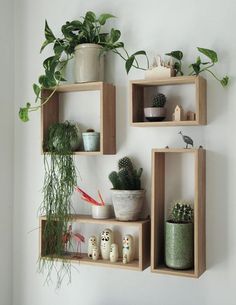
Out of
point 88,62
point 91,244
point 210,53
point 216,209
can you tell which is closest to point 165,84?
point 210,53

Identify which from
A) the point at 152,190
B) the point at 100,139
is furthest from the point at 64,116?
the point at 152,190

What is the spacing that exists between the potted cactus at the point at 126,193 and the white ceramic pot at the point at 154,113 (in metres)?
0.23

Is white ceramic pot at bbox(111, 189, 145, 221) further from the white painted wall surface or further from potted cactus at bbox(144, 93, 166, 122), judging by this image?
the white painted wall surface

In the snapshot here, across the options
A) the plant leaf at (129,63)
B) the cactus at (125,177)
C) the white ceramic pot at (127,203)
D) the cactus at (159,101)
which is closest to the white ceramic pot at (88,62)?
the plant leaf at (129,63)

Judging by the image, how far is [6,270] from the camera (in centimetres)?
223

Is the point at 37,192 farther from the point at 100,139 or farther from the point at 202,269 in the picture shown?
the point at 202,269

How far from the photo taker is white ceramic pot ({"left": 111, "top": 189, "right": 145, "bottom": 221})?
1.86 meters

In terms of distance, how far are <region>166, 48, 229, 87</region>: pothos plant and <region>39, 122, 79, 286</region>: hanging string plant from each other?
1.79 ft

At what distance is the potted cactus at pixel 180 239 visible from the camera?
1.76 meters

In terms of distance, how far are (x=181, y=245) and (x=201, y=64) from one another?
0.75 m

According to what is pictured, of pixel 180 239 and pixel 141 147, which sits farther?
pixel 141 147

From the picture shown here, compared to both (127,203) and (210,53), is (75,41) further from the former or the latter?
(127,203)

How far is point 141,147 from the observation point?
77.7 inches

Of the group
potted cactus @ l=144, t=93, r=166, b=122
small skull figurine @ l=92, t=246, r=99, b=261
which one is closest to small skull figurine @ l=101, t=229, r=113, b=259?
small skull figurine @ l=92, t=246, r=99, b=261
